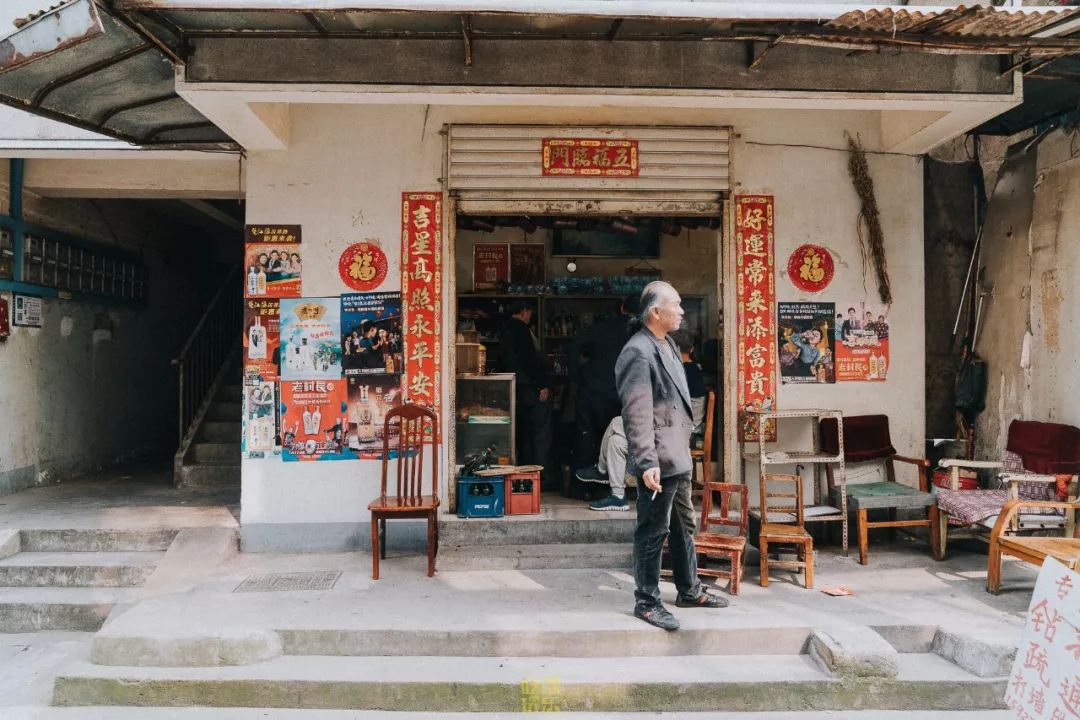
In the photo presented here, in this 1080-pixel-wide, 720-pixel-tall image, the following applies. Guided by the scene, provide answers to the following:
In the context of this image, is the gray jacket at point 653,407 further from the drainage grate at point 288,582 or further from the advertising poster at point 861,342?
the drainage grate at point 288,582

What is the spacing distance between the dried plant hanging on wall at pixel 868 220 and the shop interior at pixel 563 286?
5.34 feet

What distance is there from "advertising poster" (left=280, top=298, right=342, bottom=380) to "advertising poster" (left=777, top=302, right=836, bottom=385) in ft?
12.5

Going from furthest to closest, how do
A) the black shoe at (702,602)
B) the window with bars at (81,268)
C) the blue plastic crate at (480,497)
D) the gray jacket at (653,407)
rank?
the window with bars at (81,268), the blue plastic crate at (480,497), the black shoe at (702,602), the gray jacket at (653,407)

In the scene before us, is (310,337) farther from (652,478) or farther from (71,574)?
(652,478)

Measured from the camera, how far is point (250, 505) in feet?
19.3

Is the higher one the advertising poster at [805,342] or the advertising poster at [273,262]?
the advertising poster at [273,262]

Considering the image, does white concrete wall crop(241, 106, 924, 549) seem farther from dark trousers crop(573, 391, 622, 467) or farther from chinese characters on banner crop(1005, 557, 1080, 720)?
chinese characters on banner crop(1005, 557, 1080, 720)

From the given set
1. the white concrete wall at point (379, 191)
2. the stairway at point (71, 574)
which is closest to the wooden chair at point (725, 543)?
the white concrete wall at point (379, 191)

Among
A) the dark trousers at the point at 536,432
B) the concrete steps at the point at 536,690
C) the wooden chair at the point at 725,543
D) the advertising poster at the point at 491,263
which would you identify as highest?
the advertising poster at the point at 491,263

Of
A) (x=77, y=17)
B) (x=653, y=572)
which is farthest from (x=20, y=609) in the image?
(x=653, y=572)

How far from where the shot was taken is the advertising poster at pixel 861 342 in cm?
611

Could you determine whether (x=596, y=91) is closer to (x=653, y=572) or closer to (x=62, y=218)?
(x=653, y=572)

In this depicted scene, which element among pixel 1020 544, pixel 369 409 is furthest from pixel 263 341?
pixel 1020 544

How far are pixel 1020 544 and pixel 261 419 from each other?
18.8 feet
